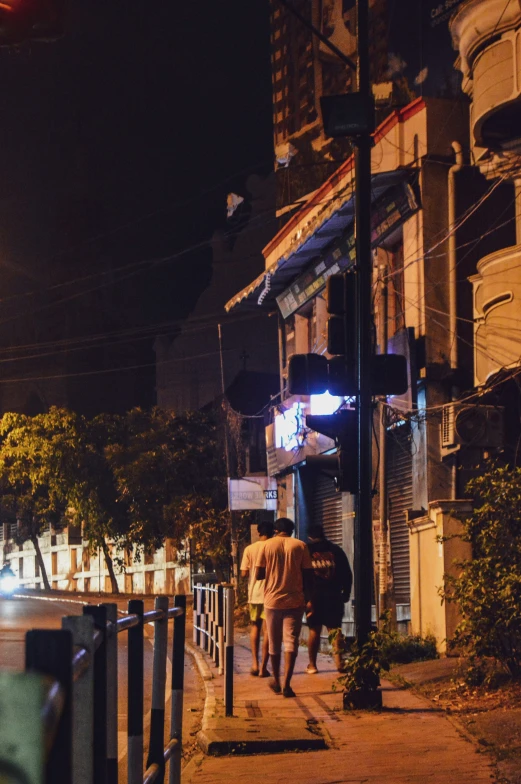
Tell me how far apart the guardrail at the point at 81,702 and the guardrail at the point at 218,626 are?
3854mm

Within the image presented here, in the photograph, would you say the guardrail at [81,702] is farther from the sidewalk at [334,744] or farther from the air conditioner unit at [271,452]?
the air conditioner unit at [271,452]

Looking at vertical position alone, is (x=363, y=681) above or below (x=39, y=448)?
below

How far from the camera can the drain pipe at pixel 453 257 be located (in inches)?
646

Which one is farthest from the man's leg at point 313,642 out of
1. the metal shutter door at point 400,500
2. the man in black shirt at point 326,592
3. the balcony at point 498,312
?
the metal shutter door at point 400,500

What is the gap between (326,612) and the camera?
42.3 ft

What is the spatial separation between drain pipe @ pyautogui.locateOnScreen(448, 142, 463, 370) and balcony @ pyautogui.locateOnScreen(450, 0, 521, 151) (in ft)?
4.16

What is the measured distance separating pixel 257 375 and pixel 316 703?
65.8 ft

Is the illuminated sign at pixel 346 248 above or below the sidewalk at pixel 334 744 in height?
above

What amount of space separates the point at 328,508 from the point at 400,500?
4.15m

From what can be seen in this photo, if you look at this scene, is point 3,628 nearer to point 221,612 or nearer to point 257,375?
point 221,612

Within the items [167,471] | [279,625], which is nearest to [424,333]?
[279,625]

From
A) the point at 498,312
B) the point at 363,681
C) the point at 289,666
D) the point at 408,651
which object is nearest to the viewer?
the point at 363,681

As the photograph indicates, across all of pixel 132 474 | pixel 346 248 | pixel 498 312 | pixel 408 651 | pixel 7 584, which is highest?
pixel 346 248

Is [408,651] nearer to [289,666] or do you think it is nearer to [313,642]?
[313,642]
